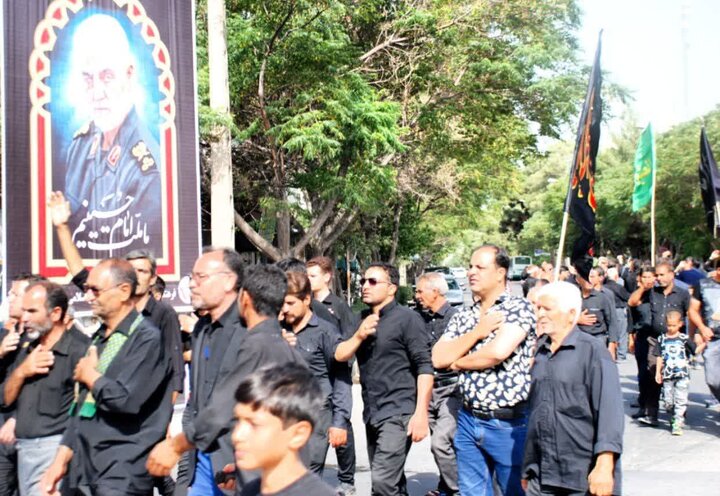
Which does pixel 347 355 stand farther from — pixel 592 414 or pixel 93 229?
pixel 93 229

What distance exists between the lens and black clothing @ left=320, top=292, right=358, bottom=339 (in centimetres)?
733

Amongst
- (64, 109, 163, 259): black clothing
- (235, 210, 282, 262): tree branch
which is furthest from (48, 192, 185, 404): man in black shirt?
(235, 210, 282, 262): tree branch

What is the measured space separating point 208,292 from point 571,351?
1.89 m

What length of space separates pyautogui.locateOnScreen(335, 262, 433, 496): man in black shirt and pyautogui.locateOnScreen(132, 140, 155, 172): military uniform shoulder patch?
4350 millimetres

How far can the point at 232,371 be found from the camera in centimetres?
382

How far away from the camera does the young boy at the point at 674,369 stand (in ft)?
30.3

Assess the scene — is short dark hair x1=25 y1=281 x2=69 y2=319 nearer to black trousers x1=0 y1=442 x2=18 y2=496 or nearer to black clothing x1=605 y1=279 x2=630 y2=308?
black trousers x1=0 y1=442 x2=18 y2=496

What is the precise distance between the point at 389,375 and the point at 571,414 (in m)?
1.91

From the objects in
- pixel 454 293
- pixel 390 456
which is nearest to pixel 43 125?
pixel 390 456

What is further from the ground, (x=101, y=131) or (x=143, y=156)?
(x=101, y=131)

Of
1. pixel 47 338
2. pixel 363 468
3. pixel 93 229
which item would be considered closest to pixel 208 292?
pixel 47 338

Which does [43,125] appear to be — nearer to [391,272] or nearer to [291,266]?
[291,266]

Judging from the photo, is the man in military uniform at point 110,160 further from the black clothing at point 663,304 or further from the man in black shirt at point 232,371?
the black clothing at point 663,304

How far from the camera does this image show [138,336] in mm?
4172
